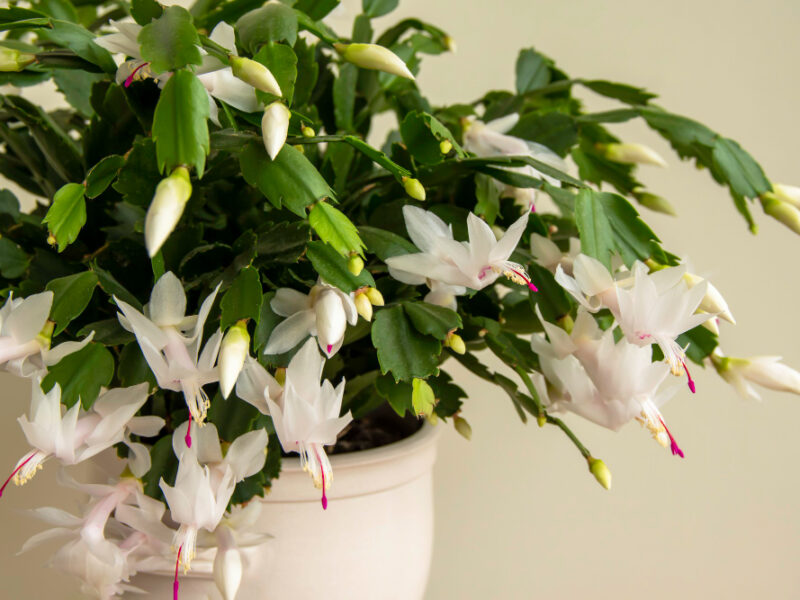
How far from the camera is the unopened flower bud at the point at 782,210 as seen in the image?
25.2 inches

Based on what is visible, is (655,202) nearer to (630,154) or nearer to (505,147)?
(630,154)

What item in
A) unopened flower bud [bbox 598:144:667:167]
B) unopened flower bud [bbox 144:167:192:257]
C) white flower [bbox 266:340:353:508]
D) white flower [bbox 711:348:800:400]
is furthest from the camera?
unopened flower bud [bbox 598:144:667:167]

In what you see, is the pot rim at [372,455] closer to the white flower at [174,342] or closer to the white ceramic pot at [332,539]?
the white ceramic pot at [332,539]

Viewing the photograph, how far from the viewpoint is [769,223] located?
1.10 m

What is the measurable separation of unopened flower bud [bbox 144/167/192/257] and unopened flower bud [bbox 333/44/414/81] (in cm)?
19

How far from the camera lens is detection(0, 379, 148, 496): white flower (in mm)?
492

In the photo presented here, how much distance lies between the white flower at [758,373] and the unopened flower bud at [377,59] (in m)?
0.34

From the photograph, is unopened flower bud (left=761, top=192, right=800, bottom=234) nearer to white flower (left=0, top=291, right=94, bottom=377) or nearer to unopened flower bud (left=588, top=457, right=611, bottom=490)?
unopened flower bud (left=588, top=457, right=611, bottom=490)

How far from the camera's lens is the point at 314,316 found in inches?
20.4

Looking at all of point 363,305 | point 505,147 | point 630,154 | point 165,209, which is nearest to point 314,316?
point 363,305

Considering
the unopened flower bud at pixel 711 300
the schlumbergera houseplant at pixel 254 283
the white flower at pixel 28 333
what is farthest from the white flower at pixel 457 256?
the white flower at pixel 28 333

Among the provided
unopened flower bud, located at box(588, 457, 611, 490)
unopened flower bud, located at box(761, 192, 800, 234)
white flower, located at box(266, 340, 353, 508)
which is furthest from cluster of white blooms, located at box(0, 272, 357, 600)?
unopened flower bud, located at box(761, 192, 800, 234)

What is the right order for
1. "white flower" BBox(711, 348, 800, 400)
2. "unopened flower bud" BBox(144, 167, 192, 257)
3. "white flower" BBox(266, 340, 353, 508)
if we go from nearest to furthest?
"unopened flower bud" BBox(144, 167, 192, 257) → "white flower" BBox(266, 340, 353, 508) → "white flower" BBox(711, 348, 800, 400)

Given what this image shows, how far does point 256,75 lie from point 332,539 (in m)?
0.39
